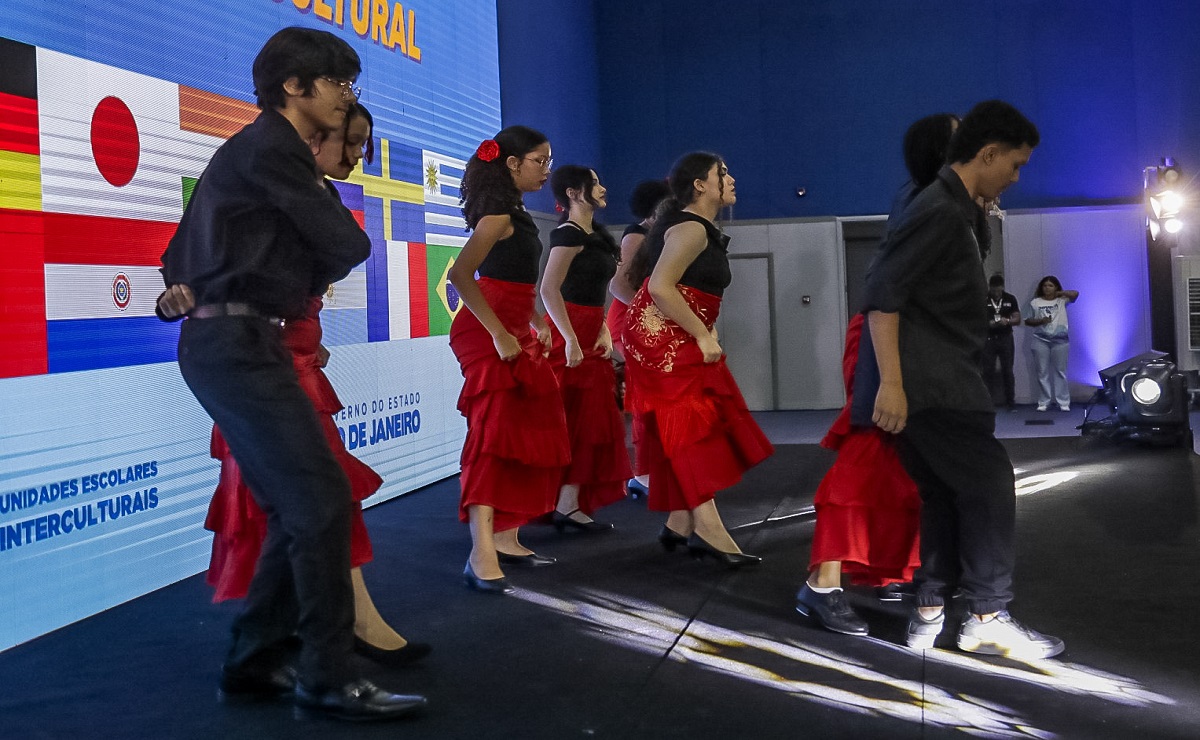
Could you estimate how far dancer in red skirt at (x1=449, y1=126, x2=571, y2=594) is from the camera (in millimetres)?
3635

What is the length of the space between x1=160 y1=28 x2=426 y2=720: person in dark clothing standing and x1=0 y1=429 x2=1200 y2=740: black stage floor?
0.26m

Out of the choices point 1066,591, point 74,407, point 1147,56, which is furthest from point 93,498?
point 1147,56

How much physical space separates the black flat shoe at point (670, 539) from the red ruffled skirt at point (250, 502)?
5.18ft

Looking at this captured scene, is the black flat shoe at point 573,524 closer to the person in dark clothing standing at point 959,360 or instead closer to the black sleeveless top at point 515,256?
the black sleeveless top at point 515,256

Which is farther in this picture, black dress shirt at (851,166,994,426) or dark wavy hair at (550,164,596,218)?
dark wavy hair at (550,164,596,218)

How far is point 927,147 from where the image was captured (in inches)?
123

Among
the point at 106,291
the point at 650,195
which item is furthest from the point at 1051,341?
the point at 106,291

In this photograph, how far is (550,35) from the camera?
31.7 ft

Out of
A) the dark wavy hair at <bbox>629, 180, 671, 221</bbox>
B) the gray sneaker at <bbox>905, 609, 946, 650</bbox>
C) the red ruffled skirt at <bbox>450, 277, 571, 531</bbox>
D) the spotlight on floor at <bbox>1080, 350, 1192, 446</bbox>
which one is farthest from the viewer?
the spotlight on floor at <bbox>1080, 350, 1192, 446</bbox>

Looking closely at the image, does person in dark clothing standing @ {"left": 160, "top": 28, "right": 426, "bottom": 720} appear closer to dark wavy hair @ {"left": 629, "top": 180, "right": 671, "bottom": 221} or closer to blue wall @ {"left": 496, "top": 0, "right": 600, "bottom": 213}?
dark wavy hair @ {"left": 629, "top": 180, "right": 671, "bottom": 221}

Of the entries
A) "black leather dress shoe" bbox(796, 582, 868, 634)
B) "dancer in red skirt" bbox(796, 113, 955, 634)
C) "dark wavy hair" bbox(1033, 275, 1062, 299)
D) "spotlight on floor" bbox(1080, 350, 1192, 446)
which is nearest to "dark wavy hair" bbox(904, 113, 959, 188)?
"dancer in red skirt" bbox(796, 113, 955, 634)

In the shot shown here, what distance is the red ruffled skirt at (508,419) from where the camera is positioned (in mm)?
3740

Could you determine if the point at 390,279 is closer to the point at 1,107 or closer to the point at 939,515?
the point at 1,107

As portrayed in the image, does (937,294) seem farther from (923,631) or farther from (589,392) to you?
(589,392)
